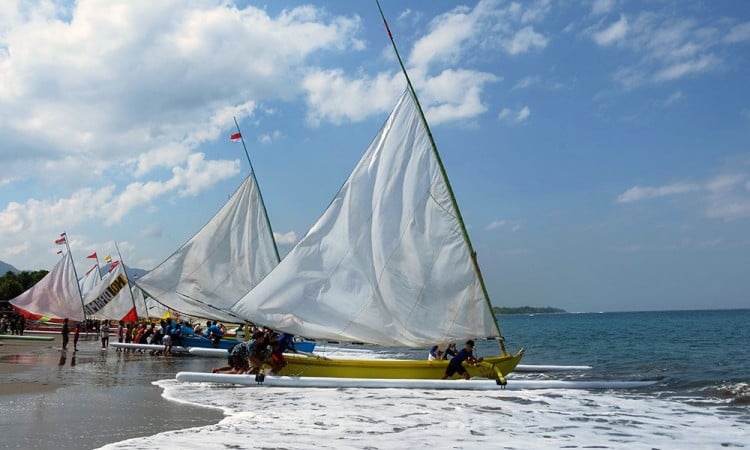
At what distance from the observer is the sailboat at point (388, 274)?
17.3 metres

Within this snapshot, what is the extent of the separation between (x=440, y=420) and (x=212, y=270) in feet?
64.3

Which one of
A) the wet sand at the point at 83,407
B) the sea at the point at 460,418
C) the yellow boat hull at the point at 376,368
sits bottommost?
the sea at the point at 460,418

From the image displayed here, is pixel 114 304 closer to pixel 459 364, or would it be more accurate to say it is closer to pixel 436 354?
pixel 436 354

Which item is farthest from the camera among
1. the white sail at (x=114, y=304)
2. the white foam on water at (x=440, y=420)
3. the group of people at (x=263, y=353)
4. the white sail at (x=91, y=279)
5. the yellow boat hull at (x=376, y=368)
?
the white sail at (x=91, y=279)

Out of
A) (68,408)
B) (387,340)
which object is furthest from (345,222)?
(68,408)

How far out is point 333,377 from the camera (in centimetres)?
1809

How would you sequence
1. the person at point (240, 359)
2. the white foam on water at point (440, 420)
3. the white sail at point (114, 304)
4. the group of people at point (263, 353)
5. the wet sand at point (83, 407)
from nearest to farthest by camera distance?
the wet sand at point (83, 407) < the white foam on water at point (440, 420) < the group of people at point (263, 353) < the person at point (240, 359) < the white sail at point (114, 304)

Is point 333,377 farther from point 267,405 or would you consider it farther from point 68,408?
point 68,408

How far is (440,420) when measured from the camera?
516 inches

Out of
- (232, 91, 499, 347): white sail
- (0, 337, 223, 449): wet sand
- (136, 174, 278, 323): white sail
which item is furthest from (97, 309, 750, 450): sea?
(136, 174, 278, 323): white sail

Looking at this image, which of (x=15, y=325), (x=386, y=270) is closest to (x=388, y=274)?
(x=386, y=270)

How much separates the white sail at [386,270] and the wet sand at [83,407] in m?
4.11

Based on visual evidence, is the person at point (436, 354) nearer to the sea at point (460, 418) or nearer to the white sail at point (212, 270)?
the sea at point (460, 418)

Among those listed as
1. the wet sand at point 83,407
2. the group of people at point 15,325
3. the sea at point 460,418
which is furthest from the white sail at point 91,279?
the sea at point 460,418
